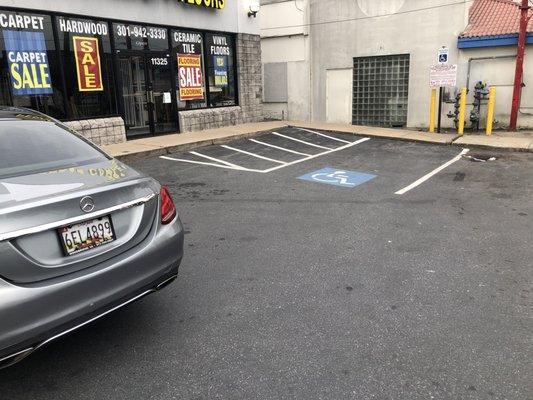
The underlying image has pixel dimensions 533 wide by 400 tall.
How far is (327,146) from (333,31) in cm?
595

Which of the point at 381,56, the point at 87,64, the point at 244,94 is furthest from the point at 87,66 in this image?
the point at 381,56

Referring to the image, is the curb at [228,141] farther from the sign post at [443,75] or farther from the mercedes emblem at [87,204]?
the mercedes emblem at [87,204]

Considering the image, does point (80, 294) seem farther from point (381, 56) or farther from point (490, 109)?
Result: point (381, 56)

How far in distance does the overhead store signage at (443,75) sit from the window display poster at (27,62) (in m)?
9.73

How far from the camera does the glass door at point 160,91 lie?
12492 mm

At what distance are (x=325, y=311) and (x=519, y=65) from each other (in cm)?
1151

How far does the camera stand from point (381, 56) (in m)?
14.9

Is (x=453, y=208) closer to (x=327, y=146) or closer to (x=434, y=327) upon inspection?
(x=434, y=327)

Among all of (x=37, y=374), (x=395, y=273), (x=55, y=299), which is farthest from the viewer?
(x=395, y=273)

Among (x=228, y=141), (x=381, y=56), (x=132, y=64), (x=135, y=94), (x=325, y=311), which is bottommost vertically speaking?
(x=325, y=311)

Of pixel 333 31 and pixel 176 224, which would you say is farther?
pixel 333 31

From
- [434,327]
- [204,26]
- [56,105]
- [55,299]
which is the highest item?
[204,26]

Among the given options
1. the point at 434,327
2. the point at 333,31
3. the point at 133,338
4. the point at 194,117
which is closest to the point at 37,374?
the point at 133,338

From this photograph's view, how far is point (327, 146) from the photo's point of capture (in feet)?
38.8
